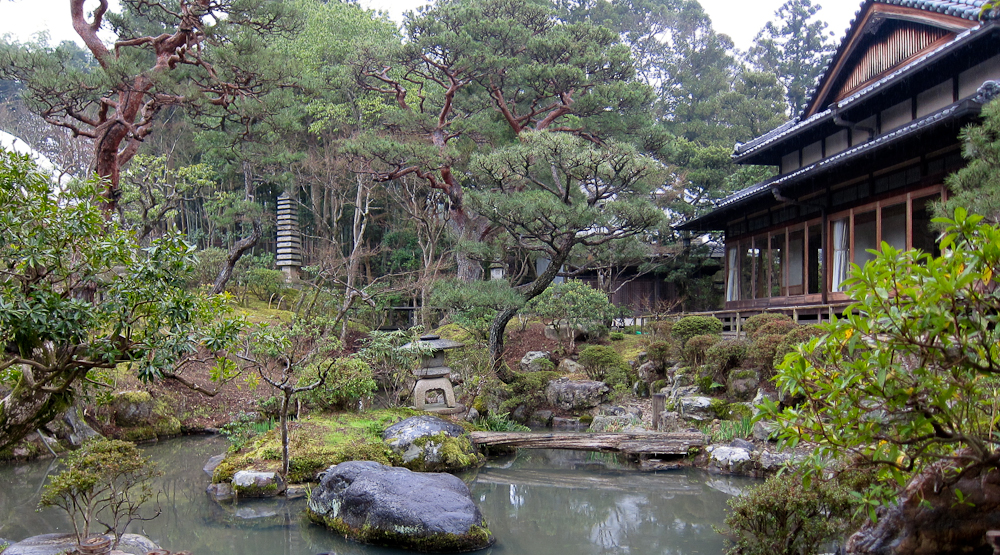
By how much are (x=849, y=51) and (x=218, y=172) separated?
68.5 ft

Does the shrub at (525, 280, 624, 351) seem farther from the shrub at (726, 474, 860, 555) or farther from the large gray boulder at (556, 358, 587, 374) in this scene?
the shrub at (726, 474, 860, 555)

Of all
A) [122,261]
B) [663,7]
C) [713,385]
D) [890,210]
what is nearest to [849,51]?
[890,210]

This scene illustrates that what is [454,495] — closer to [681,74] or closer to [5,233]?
[5,233]

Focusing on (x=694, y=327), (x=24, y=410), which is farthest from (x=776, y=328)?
(x=24, y=410)

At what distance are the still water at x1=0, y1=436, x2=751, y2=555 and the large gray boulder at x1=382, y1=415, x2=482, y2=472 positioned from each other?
0.34 metres

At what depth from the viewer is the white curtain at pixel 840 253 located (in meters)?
12.7

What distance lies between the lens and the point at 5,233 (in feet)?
12.2

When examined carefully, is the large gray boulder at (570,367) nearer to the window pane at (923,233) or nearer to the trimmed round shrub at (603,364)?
the trimmed round shrub at (603,364)

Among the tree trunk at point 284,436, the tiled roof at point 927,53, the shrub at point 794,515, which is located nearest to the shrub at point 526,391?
the tree trunk at point 284,436

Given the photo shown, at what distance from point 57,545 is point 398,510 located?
2741 mm

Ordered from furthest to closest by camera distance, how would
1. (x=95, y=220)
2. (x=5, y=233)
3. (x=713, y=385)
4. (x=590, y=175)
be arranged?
(x=590, y=175), (x=713, y=385), (x=95, y=220), (x=5, y=233)

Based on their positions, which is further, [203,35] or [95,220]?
[203,35]

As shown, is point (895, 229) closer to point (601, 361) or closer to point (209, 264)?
point (601, 361)

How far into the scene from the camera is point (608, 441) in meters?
9.69
